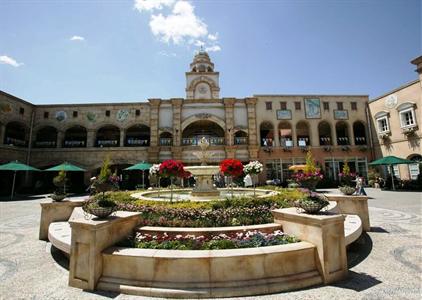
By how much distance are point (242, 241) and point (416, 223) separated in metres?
8.40

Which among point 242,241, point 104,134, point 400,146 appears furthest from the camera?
point 104,134

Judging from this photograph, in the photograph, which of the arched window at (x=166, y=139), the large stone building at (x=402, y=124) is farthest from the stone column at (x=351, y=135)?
the arched window at (x=166, y=139)

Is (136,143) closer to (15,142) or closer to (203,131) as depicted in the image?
(203,131)

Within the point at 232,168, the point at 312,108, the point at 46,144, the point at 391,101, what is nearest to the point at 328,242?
the point at 232,168

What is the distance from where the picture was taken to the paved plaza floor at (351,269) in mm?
3781

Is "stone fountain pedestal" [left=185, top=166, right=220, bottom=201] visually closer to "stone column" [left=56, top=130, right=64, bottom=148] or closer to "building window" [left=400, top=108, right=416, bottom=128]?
"building window" [left=400, top=108, right=416, bottom=128]

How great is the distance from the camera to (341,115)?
2908cm

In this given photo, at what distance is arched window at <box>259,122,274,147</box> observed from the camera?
94.4ft

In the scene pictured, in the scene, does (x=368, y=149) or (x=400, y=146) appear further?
(x=368, y=149)

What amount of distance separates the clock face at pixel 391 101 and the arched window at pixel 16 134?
44267mm

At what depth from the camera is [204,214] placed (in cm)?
610

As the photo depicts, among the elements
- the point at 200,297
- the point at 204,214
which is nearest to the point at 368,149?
the point at 204,214

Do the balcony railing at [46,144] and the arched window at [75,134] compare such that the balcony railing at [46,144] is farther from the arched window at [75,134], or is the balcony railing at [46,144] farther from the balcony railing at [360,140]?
the balcony railing at [360,140]

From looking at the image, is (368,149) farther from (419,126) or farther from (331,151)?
(419,126)
